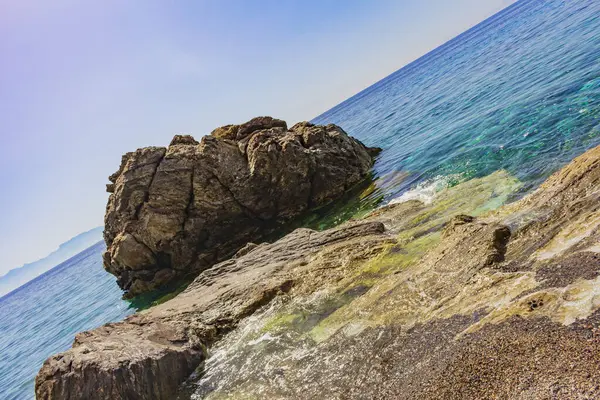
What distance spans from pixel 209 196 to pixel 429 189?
16.6 metres

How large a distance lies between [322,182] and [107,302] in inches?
1177

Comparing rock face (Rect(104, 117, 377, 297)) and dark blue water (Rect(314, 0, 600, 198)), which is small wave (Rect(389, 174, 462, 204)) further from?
rock face (Rect(104, 117, 377, 297))

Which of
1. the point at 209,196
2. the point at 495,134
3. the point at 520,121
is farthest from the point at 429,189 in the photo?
the point at 209,196

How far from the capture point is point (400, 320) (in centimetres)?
834

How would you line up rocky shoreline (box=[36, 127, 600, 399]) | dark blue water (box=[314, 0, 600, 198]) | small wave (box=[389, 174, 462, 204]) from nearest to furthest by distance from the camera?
rocky shoreline (box=[36, 127, 600, 399]) < dark blue water (box=[314, 0, 600, 198]) < small wave (box=[389, 174, 462, 204])

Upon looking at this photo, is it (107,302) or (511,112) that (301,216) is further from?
(107,302)

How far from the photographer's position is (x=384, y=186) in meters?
26.9

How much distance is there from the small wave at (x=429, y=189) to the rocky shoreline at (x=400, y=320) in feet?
9.99

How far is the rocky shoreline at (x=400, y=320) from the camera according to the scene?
5465mm

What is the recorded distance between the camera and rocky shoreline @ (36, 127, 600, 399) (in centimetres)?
546

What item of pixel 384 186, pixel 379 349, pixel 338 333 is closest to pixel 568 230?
pixel 379 349

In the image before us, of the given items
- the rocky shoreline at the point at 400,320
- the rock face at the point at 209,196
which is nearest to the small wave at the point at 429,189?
the rocky shoreline at the point at 400,320

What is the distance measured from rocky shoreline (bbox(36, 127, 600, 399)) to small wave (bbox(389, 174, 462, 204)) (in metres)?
3.04

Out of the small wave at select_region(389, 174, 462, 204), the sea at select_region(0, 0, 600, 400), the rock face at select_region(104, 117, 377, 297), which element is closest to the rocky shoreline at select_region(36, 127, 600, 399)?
the small wave at select_region(389, 174, 462, 204)
